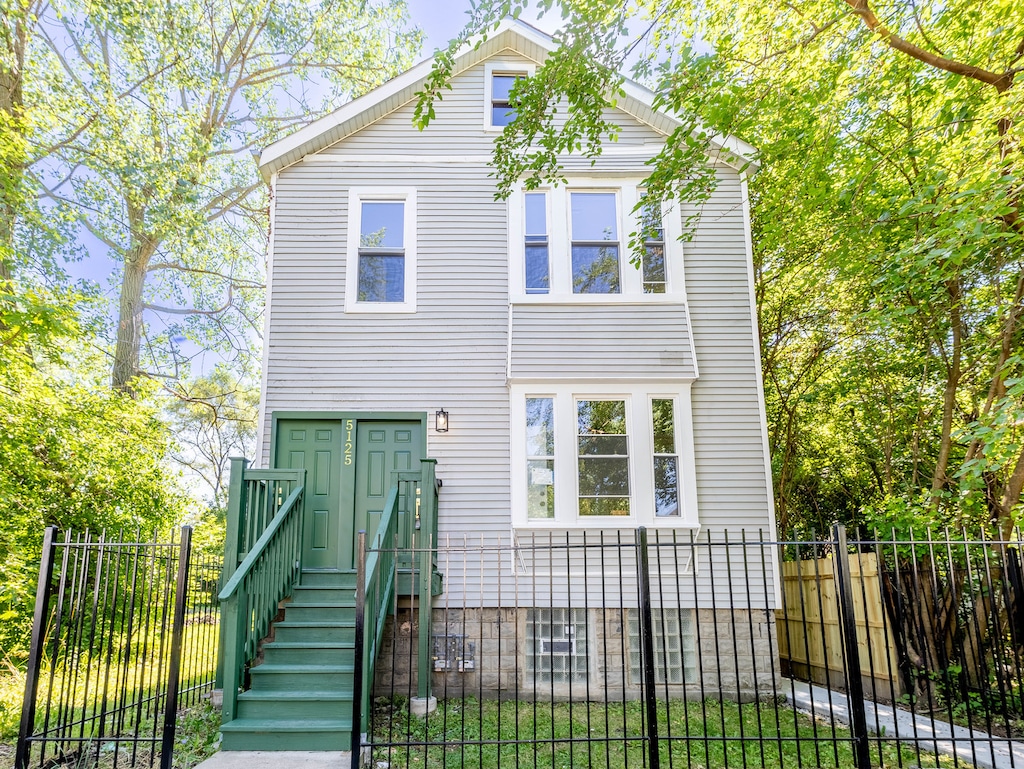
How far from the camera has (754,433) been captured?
27.3 ft

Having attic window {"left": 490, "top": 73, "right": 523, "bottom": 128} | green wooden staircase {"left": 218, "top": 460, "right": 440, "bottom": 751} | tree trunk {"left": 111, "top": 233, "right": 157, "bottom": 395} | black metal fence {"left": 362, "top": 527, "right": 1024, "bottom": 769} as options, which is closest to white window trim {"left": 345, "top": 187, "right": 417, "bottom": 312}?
attic window {"left": 490, "top": 73, "right": 523, "bottom": 128}

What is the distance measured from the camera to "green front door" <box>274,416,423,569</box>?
7.84 metres

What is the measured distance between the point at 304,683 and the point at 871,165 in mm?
8620

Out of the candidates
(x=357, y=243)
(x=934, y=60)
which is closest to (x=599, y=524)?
(x=357, y=243)

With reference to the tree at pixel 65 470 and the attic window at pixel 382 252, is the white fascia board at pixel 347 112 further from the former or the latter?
the tree at pixel 65 470

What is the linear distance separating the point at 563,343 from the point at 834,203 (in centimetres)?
406

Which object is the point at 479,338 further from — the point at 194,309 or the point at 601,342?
the point at 194,309

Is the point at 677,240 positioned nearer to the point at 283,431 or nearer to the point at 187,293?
the point at 283,431

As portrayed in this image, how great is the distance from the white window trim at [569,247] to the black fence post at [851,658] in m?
4.28

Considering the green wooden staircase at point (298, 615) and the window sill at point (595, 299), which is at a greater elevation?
the window sill at point (595, 299)

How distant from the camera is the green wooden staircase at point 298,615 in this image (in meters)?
5.39

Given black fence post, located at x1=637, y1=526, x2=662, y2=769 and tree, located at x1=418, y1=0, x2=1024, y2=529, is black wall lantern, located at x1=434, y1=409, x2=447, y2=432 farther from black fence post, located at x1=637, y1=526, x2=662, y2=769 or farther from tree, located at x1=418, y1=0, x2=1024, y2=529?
black fence post, located at x1=637, y1=526, x2=662, y2=769

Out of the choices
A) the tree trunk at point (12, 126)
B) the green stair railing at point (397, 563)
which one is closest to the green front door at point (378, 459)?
the green stair railing at point (397, 563)

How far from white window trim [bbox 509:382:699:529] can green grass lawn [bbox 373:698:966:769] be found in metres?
2.02
